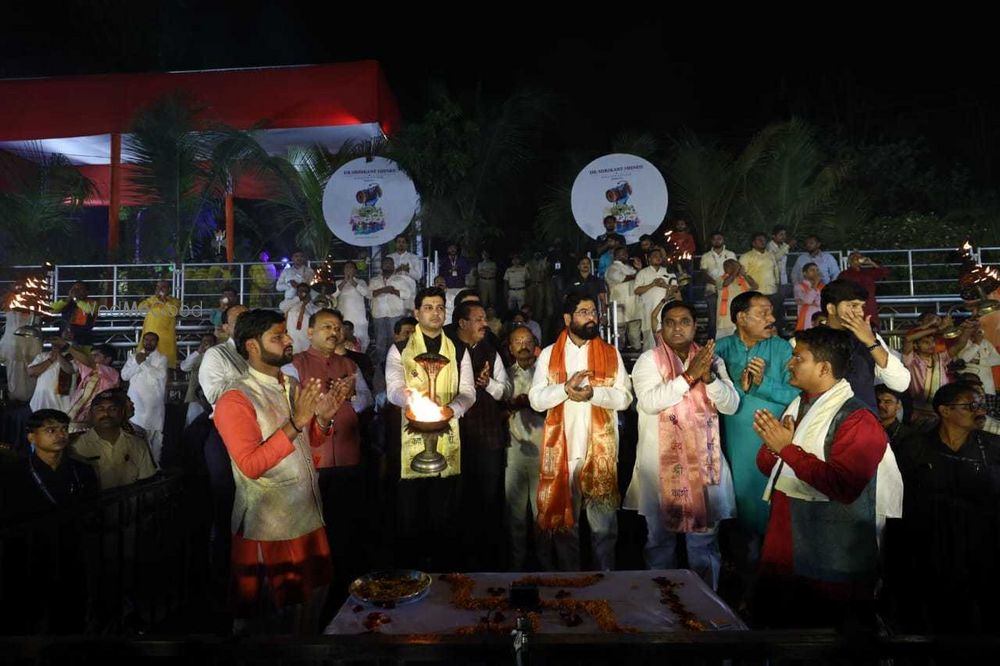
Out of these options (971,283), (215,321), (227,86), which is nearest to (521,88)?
(227,86)

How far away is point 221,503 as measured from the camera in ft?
16.3

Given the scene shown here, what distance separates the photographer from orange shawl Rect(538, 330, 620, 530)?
15.3 feet

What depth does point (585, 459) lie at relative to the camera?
472cm

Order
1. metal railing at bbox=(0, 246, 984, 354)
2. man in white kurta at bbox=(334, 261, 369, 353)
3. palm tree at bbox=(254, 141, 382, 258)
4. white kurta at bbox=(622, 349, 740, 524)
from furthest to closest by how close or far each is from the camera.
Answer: palm tree at bbox=(254, 141, 382, 258), metal railing at bbox=(0, 246, 984, 354), man in white kurta at bbox=(334, 261, 369, 353), white kurta at bbox=(622, 349, 740, 524)

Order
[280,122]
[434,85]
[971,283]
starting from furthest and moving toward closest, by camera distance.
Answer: [280,122]
[434,85]
[971,283]

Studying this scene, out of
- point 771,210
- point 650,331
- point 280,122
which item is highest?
point 280,122

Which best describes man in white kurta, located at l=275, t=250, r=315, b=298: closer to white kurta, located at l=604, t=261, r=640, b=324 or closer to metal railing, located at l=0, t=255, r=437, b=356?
metal railing, located at l=0, t=255, r=437, b=356

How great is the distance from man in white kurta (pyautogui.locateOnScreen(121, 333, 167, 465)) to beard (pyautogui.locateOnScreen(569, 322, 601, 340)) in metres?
5.43

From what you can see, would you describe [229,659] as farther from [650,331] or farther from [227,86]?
[227,86]

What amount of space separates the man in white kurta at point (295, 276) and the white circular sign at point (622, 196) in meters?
4.39

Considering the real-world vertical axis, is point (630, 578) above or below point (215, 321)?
below

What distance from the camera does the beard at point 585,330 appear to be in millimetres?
4621

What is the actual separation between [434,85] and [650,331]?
7.28m

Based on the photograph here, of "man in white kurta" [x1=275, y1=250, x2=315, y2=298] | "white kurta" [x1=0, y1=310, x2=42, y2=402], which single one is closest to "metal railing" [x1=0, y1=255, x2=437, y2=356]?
"man in white kurta" [x1=275, y1=250, x2=315, y2=298]
